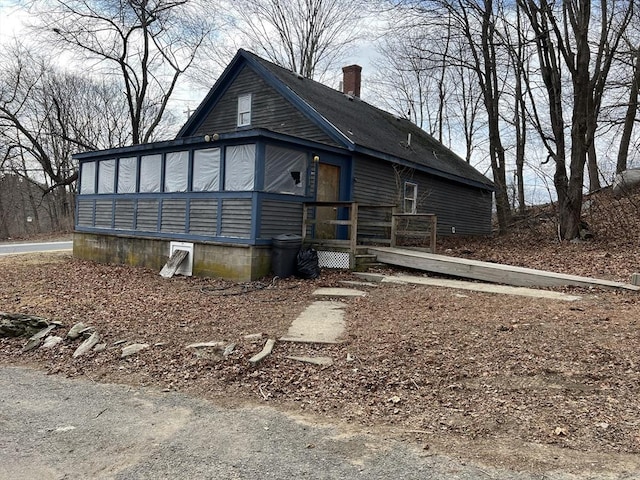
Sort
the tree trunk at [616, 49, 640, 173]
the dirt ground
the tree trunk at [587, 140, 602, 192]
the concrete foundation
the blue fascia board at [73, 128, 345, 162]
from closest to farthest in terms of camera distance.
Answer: the dirt ground < the blue fascia board at [73, 128, 345, 162] < the concrete foundation < the tree trunk at [616, 49, 640, 173] < the tree trunk at [587, 140, 602, 192]

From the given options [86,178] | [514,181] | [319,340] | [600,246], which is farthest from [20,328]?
[514,181]

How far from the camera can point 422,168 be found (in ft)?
49.5

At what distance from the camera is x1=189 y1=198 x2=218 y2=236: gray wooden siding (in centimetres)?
Result: 1046

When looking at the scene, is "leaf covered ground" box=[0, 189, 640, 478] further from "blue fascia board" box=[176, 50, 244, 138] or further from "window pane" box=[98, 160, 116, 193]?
"blue fascia board" box=[176, 50, 244, 138]

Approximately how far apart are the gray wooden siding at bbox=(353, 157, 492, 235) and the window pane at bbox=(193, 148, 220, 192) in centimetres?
366

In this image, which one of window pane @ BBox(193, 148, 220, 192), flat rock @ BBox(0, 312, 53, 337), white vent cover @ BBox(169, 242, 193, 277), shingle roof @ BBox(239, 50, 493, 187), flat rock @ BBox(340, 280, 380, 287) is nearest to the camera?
flat rock @ BBox(0, 312, 53, 337)

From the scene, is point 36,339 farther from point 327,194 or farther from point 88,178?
point 88,178

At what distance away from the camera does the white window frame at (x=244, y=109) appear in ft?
49.8

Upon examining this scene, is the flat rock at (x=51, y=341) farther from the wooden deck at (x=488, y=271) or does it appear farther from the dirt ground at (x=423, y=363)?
the wooden deck at (x=488, y=271)

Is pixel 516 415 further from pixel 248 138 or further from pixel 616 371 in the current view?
pixel 248 138

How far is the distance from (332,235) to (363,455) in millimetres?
9138

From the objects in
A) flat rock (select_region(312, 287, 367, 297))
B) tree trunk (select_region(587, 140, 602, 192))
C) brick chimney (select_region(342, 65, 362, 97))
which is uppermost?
brick chimney (select_region(342, 65, 362, 97))

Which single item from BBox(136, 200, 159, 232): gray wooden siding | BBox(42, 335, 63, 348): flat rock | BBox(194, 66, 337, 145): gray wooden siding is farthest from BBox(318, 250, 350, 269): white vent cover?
BBox(42, 335, 63, 348): flat rock

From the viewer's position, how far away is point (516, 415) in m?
3.57
